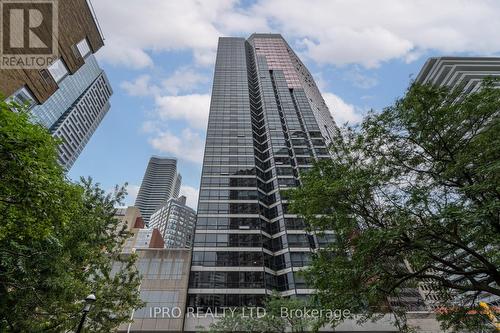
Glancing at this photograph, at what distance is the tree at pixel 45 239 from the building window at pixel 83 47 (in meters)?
7.14

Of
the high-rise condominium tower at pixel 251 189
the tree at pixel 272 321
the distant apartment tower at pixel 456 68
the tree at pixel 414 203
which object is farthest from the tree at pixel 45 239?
the distant apartment tower at pixel 456 68

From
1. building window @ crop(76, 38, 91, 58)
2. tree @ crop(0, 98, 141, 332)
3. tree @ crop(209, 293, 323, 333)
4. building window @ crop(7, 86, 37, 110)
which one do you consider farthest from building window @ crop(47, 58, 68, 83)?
tree @ crop(209, 293, 323, 333)

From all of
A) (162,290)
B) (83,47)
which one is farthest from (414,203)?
(162,290)

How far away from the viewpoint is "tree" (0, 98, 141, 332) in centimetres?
523

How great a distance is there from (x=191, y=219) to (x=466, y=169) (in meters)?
150

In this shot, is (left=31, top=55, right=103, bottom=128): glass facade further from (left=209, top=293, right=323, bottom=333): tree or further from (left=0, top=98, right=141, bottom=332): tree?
(left=209, top=293, right=323, bottom=333): tree

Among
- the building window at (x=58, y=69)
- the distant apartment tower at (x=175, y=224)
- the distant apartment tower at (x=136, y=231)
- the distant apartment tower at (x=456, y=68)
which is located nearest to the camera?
the building window at (x=58, y=69)

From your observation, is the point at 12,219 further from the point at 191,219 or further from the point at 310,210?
the point at 191,219

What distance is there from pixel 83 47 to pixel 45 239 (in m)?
10.4

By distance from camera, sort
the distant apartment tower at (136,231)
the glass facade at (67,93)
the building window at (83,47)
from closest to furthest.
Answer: the building window at (83,47) < the distant apartment tower at (136,231) < the glass facade at (67,93)

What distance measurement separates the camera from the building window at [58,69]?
11875mm

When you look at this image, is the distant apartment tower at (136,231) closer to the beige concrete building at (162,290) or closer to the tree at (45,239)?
the beige concrete building at (162,290)

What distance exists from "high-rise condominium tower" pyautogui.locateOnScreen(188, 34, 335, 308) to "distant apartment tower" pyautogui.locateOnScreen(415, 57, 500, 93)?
32243 mm

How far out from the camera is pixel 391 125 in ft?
33.3
